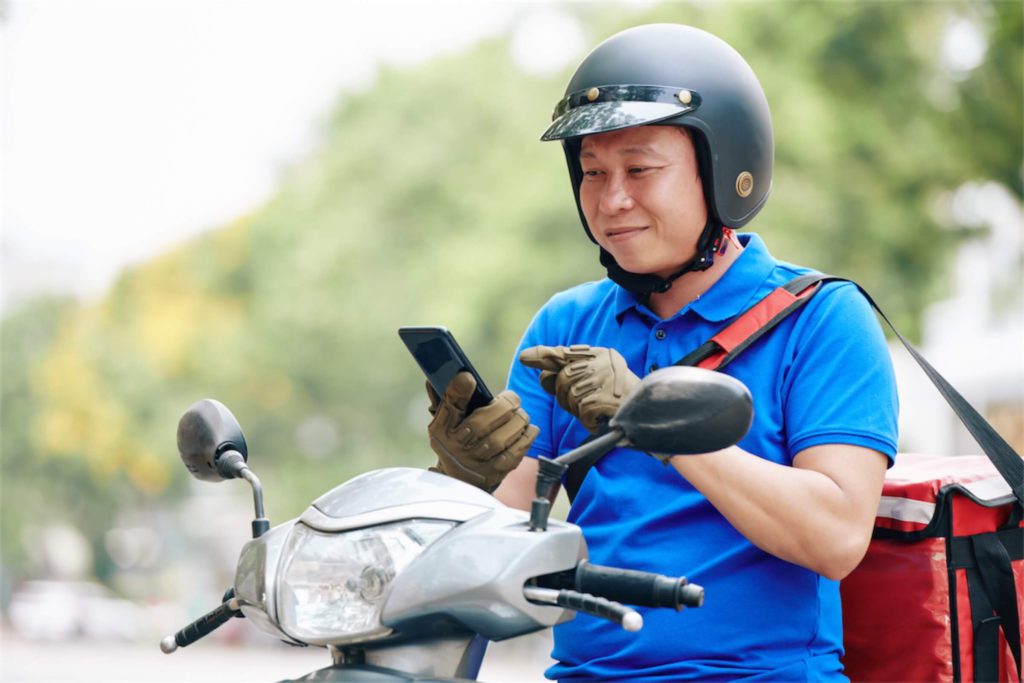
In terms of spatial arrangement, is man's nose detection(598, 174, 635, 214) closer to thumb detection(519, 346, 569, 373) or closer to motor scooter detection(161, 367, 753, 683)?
thumb detection(519, 346, 569, 373)

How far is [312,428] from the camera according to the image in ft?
86.3

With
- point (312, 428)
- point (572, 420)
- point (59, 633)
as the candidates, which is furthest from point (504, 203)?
point (59, 633)

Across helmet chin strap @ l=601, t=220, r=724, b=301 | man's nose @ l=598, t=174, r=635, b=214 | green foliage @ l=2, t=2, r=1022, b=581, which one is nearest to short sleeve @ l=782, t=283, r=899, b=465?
helmet chin strap @ l=601, t=220, r=724, b=301

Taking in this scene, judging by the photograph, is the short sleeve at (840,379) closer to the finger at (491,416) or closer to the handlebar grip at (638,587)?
the finger at (491,416)

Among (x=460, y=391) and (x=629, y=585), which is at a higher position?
(x=460, y=391)

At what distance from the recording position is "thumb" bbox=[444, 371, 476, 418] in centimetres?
219

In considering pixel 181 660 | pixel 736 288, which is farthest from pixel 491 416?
pixel 181 660

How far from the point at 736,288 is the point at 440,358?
0.67m

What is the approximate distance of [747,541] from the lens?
2.34 m

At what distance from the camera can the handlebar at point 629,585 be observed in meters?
1.73

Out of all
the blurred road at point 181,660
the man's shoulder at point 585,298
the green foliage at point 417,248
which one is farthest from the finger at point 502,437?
the blurred road at point 181,660

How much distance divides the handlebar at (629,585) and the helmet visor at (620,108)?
86cm

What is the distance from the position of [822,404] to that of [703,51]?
2.36 ft

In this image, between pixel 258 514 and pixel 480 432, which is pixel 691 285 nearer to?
pixel 480 432
